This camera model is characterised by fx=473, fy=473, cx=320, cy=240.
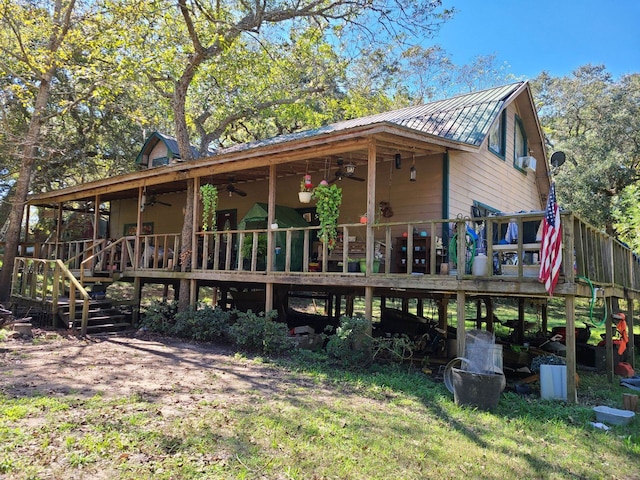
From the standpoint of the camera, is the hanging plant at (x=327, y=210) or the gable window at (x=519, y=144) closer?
the hanging plant at (x=327, y=210)

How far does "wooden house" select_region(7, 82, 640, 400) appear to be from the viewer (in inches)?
305

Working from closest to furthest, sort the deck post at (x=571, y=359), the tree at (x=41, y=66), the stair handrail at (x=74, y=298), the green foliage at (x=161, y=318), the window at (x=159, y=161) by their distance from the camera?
the deck post at (x=571, y=359) → the stair handrail at (x=74, y=298) → the green foliage at (x=161, y=318) → the tree at (x=41, y=66) → the window at (x=159, y=161)

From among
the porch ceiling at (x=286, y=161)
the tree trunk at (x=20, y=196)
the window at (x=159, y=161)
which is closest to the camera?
the porch ceiling at (x=286, y=161)

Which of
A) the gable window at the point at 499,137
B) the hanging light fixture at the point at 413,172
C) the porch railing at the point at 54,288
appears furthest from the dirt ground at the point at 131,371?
the gable window at the point at 499,137

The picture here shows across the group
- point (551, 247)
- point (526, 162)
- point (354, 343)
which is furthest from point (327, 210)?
point (526, 162)

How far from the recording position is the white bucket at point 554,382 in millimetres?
6836

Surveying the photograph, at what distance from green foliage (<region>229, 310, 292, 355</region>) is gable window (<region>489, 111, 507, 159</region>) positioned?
762 cm

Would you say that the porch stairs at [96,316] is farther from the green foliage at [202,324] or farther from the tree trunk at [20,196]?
the tree trunk at [20,196]

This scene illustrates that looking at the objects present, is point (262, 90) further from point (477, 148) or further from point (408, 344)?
point (408, 344)

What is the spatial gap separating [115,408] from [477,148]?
27.7ft

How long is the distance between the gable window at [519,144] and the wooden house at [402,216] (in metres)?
0.06

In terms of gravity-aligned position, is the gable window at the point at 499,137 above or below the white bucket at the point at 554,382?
above

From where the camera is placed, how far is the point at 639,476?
14.7 ft

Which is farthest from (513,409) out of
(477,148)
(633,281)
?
(633,281)
